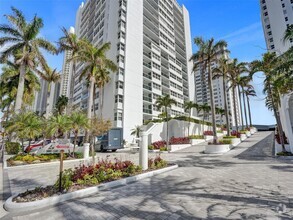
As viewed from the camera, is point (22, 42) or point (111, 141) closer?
point (22, 42)

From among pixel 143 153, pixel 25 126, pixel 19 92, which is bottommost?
pixel 143 153

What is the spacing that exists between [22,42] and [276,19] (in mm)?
86712

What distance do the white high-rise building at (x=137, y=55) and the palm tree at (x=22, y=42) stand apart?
952 cm

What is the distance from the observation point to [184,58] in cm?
6400

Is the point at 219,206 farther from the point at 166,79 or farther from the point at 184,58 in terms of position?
the point at 184,58

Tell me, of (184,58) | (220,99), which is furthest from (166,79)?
(220,99)

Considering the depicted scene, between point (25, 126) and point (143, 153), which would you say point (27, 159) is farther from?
point (143, 153)

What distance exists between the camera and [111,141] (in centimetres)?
2477

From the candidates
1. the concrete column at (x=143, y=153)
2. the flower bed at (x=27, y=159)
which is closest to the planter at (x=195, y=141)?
the flower bed at (x=27, y=159)

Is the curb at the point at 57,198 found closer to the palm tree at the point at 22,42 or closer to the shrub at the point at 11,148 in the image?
the palm tree at the point at 22,42

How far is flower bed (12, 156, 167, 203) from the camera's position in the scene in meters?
5.65

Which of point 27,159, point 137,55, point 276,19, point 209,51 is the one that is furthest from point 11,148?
point 276,19

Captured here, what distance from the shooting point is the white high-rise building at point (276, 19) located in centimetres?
6875

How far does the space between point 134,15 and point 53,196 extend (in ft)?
151
